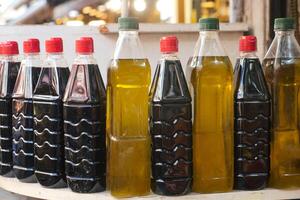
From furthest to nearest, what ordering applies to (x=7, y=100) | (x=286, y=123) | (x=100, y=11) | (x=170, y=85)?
(x=100, y=11), (x=7, y=100), (x=286, y=123), (x=170, y=85)

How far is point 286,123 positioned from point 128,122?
44 cm

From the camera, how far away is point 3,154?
144 centimetres

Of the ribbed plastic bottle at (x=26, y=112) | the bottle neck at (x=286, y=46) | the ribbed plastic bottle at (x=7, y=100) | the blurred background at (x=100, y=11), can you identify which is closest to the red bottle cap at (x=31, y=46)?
the ribbed plastic bottle at (x=26, y=112)

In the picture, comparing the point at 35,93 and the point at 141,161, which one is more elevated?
the point at 35,93

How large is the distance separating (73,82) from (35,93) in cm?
14

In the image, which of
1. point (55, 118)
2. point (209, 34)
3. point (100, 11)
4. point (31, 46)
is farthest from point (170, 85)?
point (100, 11)

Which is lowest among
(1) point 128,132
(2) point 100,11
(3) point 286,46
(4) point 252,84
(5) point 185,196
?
(5) point 185,196

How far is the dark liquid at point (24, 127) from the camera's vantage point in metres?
1.34

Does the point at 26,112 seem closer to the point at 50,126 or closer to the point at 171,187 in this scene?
the point at 50,126

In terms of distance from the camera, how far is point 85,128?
48.3 inches

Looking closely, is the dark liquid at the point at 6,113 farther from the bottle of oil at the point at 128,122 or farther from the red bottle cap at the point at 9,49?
the bottle of oil at the point at 128,122

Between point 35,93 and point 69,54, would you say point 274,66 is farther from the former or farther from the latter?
point 69,54

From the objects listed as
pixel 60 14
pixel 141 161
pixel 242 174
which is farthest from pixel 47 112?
pixel 60 14

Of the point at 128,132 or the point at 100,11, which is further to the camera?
the point at 100,11
